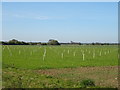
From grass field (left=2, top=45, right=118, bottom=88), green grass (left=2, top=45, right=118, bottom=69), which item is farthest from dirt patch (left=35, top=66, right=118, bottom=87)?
green grass (left=2, top=45, right=118, bottom=69)

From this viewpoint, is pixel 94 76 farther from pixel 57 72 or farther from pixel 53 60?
pixel 53 60

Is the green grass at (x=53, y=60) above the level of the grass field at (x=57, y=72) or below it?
below

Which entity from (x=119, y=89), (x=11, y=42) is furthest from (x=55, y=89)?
(x=11, y=42)

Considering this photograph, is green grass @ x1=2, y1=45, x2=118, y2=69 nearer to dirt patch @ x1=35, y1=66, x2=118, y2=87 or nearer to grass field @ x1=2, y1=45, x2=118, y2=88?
grass field @ x1=2, y1=45, x2=118, y2=88

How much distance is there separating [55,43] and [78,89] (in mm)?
151734

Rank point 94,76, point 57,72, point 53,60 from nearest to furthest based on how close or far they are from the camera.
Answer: point 94,76 → point 57,72 → point 53,60

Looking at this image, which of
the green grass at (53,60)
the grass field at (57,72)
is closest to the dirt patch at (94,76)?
the grass field at (57,72)

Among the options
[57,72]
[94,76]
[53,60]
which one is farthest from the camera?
[53,60]

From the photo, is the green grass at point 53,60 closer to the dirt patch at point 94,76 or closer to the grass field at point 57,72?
the grass field at point 57,72

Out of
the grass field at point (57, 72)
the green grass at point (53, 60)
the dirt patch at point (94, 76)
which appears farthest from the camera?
the green grass at point (53, 60)

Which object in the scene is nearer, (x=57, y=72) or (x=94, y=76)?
(x=94, y=76)

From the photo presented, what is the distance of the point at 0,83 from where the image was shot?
10742 mm

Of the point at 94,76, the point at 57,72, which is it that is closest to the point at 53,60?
the point at 57,72

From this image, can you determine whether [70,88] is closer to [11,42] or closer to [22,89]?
[22,89]
